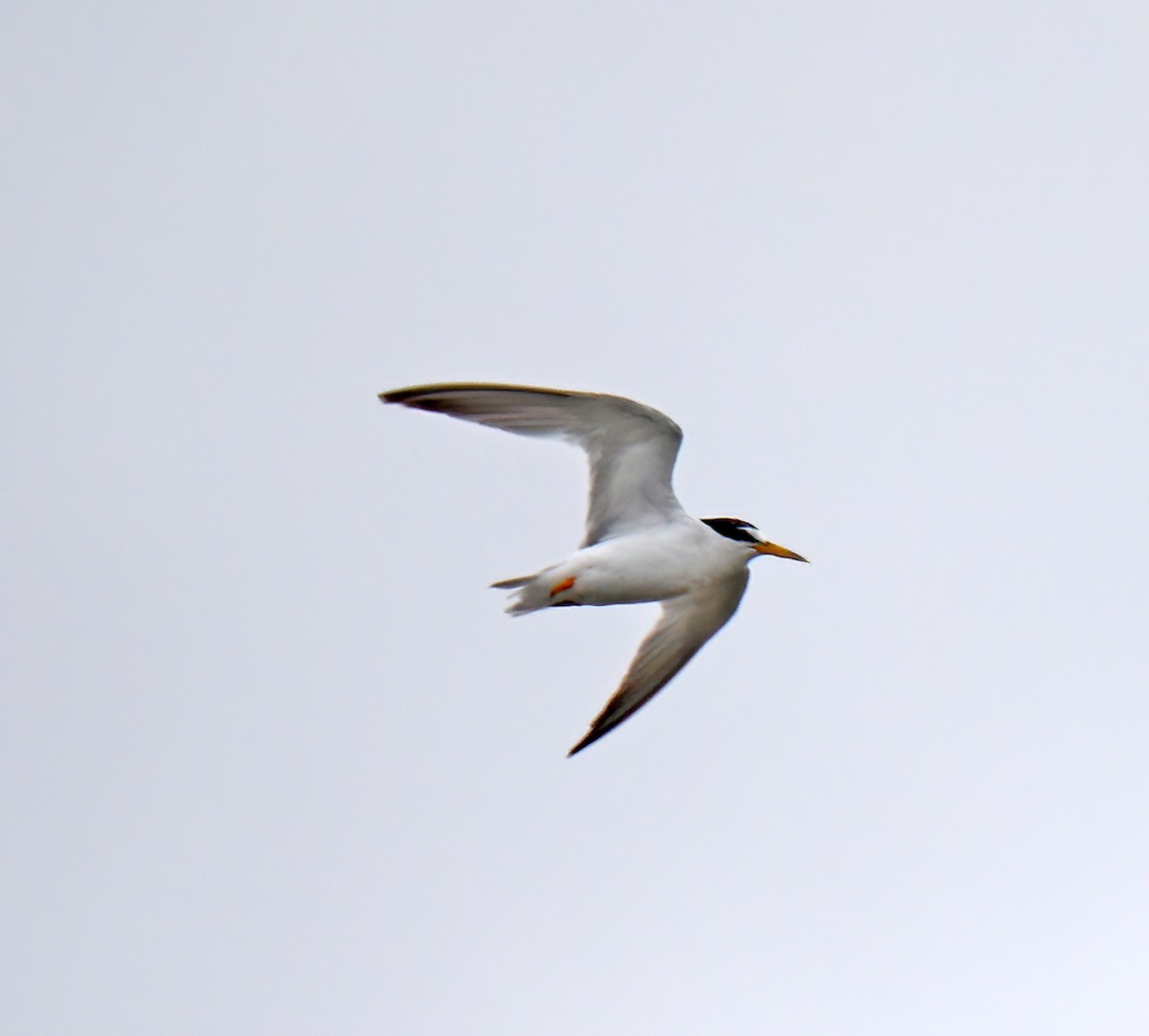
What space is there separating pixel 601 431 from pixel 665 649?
9.59 feet

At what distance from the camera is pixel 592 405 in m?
15.9

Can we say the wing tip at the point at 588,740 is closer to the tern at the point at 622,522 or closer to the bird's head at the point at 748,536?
the tern at the point at 622,522

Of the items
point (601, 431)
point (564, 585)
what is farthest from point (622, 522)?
Result: point (601, 431)

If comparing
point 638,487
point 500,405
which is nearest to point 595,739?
point 638,487

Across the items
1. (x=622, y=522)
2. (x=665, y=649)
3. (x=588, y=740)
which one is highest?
(x=622, y=522)

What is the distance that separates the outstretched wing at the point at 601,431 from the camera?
15.4m

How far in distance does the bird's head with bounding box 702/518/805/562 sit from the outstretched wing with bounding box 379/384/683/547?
509mm

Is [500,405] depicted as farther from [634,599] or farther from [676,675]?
[676,675]

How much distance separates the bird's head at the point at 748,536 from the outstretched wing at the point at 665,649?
0.91m

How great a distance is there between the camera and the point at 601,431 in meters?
16.3

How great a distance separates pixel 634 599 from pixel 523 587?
104cm

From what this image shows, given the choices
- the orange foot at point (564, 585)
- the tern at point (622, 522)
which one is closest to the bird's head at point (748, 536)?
the tern at point (622, 522)

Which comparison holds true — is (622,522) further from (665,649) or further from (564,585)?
(665,649)

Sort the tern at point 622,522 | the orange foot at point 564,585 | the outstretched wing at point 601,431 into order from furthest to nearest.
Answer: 1. the orange foot at point 564,585
2. the tern at point 622,522
3. the outstretched wing at point 601,431
